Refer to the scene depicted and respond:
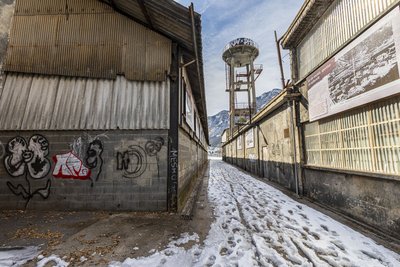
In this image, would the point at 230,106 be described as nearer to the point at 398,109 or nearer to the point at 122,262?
the point at 398,109

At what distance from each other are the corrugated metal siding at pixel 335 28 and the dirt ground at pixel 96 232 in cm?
606

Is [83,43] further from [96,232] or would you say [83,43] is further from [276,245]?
[276,245]

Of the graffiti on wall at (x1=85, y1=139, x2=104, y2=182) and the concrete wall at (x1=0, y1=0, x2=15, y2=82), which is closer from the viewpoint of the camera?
the concrete wall at (x1=0, y1=0, x2=15, y2=82)

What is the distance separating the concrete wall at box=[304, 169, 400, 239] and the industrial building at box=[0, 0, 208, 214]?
4615mm

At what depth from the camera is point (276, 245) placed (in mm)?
3734

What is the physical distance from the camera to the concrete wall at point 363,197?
13.6 feet

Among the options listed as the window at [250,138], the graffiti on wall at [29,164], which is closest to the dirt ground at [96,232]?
the graffiti on wall at [29,164]

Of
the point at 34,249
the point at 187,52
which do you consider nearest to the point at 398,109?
the point at 187,52

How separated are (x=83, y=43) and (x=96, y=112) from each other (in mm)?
2332

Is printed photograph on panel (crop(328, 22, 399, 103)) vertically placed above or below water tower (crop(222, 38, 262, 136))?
below

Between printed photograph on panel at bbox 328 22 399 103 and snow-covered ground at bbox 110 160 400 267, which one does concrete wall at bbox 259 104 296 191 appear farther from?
snow-covered ground at bbox 110 160 400 267

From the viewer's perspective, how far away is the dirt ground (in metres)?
3.46

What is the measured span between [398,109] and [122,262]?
5.78 m


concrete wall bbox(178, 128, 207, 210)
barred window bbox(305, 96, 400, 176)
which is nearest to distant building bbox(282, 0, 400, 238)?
barred window bbox(305, 96, 400, 176)
